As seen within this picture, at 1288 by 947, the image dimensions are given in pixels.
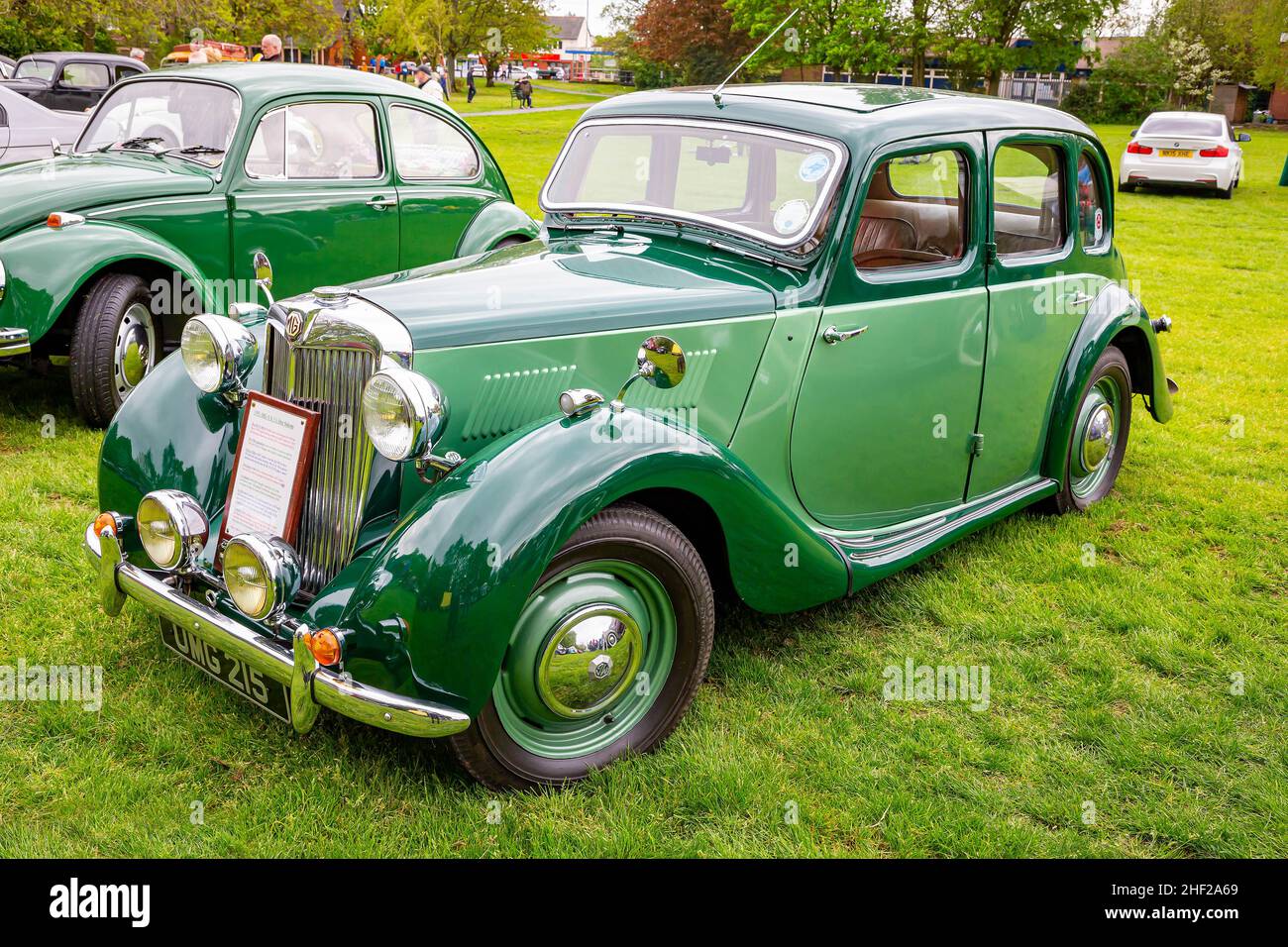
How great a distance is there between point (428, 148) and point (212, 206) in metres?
1.54

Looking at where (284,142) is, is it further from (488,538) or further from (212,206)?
(488,538)

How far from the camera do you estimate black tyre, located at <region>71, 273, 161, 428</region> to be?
5.27 meters

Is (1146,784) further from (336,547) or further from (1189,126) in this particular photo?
(1189,126)

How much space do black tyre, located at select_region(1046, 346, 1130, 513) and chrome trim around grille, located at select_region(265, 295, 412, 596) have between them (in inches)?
125

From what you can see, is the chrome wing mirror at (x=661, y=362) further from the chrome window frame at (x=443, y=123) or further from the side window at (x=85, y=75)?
the side window at (x=85, y=75)

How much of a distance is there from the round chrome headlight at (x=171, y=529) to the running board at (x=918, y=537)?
1.99m

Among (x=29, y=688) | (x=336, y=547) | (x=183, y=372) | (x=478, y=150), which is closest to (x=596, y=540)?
(x=336, y=547)

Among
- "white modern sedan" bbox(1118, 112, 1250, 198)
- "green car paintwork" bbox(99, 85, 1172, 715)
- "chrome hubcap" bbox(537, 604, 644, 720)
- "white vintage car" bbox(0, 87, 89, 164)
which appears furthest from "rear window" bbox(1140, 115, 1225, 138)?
"chrome hubcap" bbox(537, 604, 644, 720)

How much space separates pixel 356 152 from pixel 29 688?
13.4 feet

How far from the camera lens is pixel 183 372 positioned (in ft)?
11.2

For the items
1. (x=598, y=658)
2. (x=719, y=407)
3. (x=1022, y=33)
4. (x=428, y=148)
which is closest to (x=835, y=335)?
(x=719, y=407)

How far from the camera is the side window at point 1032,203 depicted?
434cm

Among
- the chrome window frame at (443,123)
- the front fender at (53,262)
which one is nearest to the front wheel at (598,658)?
the front fender at (53,262)
